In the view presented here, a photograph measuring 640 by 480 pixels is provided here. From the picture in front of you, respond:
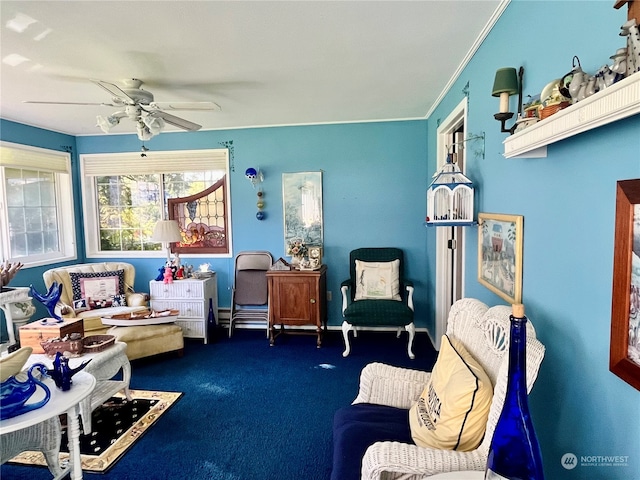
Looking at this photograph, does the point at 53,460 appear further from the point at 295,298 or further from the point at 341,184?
the point at 341,184

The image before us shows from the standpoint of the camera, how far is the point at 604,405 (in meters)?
1.05

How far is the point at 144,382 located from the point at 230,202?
215cm

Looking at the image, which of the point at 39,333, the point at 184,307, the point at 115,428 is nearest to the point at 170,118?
the point at 39,333

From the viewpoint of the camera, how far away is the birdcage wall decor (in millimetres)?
2285

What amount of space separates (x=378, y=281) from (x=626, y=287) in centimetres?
287

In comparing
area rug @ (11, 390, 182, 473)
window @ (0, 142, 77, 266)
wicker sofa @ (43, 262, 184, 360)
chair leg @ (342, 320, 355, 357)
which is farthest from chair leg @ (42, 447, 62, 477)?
window @ (0, 142, 77, 266)

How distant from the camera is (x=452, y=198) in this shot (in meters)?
2.37

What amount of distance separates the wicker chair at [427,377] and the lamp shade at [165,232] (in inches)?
114

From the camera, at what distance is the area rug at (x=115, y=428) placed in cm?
205

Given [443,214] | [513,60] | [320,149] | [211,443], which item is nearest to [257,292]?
[320,149]

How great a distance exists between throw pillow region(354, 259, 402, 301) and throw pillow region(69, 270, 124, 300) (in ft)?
8.53

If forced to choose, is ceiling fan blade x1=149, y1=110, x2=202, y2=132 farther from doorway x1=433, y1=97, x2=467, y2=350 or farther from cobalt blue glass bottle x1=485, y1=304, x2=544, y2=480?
cobalt blue glass bottle x1=485, y1=304, x2=544, y2=480

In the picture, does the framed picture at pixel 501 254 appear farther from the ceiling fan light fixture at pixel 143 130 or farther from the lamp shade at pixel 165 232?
the lamp shade at pixel 165 232

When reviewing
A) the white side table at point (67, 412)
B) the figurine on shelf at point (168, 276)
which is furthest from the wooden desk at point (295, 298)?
the white side table at point (67, 412)
